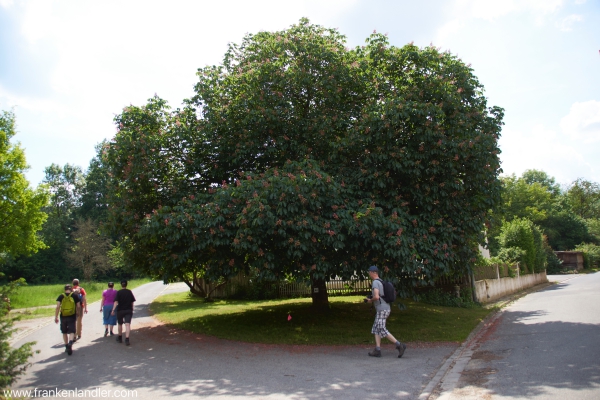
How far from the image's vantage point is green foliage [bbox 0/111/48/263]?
23641 millimetres

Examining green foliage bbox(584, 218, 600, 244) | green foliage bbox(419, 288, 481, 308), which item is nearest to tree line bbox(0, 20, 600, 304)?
green foliage bbox(419, 288, 481, 308)

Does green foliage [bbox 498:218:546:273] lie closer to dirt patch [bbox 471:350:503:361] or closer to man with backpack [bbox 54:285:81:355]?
dirt patch [bbox 471:350:503:361]

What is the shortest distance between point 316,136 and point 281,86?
1788 mm

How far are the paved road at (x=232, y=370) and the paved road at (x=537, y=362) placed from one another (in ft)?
2.60

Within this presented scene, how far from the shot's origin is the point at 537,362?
7.83 metres

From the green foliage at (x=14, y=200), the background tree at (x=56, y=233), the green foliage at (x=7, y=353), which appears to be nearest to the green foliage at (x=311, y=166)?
the green foliage at (x=7, y=353)

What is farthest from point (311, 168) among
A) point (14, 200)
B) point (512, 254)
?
point (512, 254)

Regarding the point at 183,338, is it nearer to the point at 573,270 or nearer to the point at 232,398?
the point at 232,398

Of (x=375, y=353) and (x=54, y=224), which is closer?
(x=375, y=353)

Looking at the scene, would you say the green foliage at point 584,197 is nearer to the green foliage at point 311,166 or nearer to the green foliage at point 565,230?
the green foliage at point 565,230

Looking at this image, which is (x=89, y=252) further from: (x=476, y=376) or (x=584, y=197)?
(x=584, y=197)

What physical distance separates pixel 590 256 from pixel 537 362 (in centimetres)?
6124

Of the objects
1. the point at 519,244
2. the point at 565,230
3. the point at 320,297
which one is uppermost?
the point at 565,230

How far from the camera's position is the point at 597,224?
72.5m
